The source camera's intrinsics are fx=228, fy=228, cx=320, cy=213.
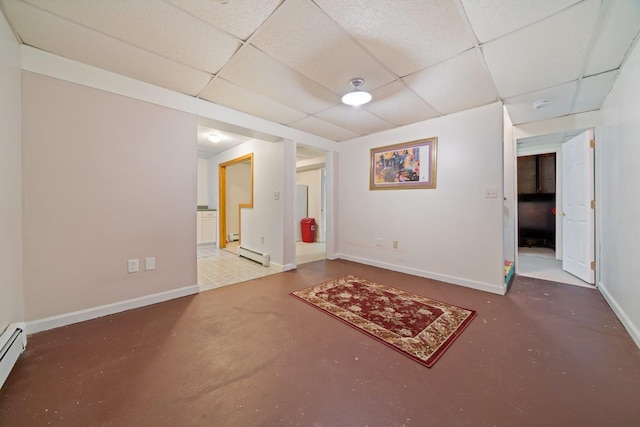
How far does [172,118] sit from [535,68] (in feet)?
12.1

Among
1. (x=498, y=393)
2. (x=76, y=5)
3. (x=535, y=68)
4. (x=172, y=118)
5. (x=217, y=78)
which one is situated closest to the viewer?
(x=498, y=393)

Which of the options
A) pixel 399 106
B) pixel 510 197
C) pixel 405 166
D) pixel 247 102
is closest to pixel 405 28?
pixel 399 106

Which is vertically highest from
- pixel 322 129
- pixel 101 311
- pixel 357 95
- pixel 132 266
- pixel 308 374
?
pixel 322 129

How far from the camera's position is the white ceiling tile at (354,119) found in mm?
3072

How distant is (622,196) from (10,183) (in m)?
5.15

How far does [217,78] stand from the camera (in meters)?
2.33

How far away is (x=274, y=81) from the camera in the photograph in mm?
2361

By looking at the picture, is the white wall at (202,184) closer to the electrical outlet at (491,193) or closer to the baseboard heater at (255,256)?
the baseboard heater at (255,256)

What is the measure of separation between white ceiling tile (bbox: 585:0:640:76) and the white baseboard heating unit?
432 cm

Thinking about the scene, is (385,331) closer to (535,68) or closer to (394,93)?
(394,93)

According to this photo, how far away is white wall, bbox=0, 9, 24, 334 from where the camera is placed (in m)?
1.55

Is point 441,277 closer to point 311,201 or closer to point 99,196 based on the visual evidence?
point 99,196

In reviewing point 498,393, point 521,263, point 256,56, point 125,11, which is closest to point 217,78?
point 256,56

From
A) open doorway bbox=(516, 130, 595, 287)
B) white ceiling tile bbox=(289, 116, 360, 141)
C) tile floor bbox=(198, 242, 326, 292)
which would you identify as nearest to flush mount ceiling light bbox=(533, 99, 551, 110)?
open doorway bbox=(516, 130, 595, 287)
